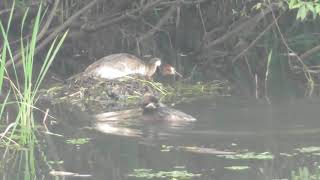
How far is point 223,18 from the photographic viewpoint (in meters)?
14.4

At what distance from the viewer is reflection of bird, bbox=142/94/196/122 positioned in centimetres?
891

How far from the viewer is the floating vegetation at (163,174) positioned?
6.59 meters

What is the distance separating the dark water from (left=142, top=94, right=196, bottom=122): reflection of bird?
147 millimetres

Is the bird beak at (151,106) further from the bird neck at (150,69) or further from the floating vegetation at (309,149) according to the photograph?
the bird neck at (150,69)

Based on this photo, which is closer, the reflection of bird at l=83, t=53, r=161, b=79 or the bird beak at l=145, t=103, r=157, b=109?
the bird beak at l=145, t=103, r=157, b=109

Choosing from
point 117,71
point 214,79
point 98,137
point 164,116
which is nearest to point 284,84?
point 214,79

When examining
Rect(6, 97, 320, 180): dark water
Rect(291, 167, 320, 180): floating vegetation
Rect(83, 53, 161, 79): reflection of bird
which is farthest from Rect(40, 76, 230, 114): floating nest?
Rect(291, 167, 320, 180): floating vegetation

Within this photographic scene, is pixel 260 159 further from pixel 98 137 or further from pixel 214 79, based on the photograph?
pixel 214 79

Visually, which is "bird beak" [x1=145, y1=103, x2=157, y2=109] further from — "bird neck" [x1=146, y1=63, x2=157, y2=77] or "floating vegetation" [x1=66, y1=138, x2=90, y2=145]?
"bird neck" [x1=146, y1=63, x2=157, y2=77]

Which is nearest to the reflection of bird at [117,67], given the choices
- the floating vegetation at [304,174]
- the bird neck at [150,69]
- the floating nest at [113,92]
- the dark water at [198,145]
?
the bird neck at [150,69]

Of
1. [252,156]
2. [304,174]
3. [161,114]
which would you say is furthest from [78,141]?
[304,174]

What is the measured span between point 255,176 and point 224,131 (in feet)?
5.94

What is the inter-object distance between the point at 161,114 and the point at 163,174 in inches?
94.8

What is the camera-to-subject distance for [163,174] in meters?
6.66
